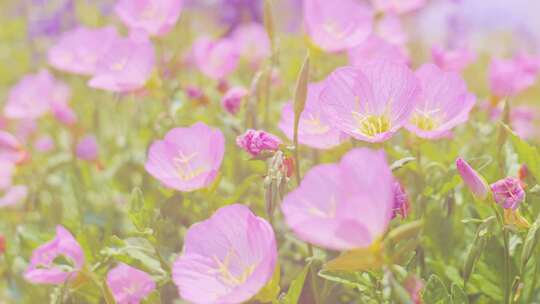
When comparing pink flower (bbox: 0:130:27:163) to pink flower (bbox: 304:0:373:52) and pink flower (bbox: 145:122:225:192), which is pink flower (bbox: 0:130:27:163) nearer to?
pink flower (bbox: 145:122:225:192)

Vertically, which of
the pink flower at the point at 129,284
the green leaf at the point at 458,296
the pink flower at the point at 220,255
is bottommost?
the pink flower at the point at 129,284

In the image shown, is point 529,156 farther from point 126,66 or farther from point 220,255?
point 126,66

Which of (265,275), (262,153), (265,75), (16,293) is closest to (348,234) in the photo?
(265,275)

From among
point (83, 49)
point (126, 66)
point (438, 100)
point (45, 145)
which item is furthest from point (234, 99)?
point (45, 145)

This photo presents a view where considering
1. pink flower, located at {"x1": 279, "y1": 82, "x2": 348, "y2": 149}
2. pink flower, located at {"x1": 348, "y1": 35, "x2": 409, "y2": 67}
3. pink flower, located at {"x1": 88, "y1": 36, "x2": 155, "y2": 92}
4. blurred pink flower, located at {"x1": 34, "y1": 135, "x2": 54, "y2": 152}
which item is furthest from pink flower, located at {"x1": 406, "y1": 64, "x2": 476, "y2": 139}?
blurred pink flower, located at {"x1": 34, "y1": 135, "x2": 54, "y2": 152}

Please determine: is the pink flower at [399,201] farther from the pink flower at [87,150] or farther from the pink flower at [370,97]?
the pink flower at [87,150]

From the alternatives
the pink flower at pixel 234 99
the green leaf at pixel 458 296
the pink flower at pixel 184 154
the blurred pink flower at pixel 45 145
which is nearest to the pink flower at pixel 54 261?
the pink flower at pixel 184 154
